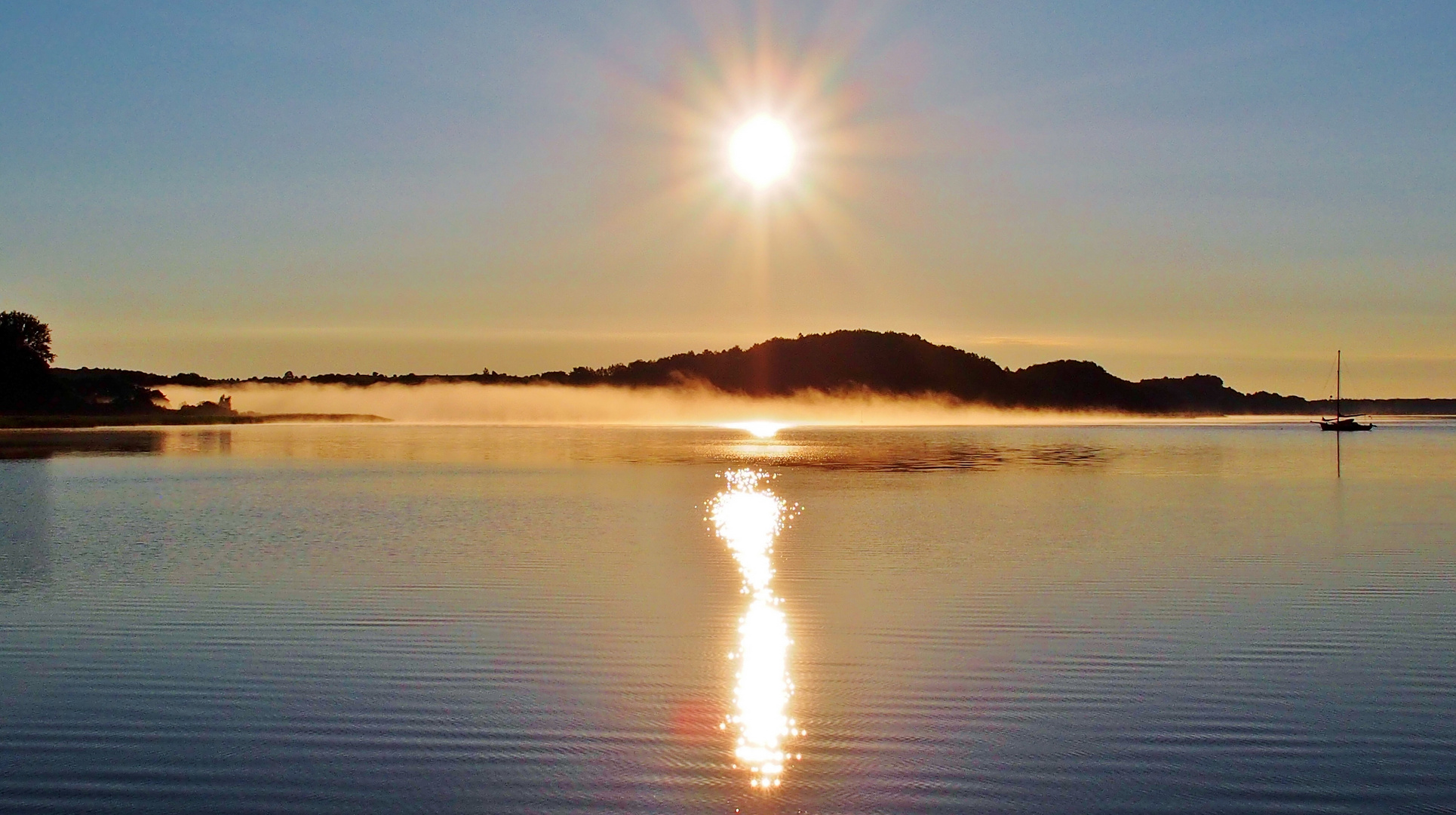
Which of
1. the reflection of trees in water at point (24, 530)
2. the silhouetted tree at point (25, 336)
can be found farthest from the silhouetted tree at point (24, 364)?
the reflection of trees in water at point (24, 530)

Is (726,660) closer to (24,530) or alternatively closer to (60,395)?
(24,530)

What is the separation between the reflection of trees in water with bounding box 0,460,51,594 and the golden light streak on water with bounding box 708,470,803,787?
11.4m

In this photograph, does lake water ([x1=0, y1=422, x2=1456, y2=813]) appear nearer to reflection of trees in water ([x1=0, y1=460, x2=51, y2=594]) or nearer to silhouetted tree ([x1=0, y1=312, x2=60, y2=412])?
reflection of trees in water ([x1=0, y1=460, x2=51, y2=594])

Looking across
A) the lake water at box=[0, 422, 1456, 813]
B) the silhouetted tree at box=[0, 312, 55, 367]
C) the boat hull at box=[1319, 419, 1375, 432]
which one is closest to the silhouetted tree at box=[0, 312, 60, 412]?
the silhouetted tree at box=[0, 312, 55, 367]

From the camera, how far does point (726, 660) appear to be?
551 inches

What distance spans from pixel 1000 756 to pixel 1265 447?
252ft

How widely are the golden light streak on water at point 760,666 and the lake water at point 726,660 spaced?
0.06 m

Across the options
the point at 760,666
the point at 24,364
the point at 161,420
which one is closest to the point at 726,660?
the point at 760,666

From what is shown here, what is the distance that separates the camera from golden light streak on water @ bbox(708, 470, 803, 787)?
1011 centimetres

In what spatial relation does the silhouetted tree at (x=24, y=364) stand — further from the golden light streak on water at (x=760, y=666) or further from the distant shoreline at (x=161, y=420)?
the golden light streak on water at (x=760, y=666)

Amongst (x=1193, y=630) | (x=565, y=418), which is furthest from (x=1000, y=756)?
(x=565, y=418)

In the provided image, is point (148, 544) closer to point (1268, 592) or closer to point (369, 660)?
point (369, 660)

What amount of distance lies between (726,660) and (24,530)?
1990cm

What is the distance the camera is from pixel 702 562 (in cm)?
2270
